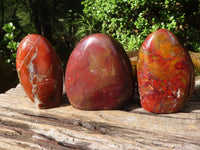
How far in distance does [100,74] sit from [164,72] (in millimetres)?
356

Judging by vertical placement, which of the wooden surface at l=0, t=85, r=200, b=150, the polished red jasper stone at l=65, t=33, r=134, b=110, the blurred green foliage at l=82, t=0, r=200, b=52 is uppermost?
the blurred green foliage at l=82, t=0, r=200, b=52

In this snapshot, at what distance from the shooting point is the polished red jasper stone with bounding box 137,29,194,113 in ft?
4.05

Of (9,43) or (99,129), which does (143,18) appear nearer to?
(9,43)

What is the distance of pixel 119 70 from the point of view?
1.30 meters

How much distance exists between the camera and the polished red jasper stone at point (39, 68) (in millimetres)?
1380

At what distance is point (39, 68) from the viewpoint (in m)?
1.39

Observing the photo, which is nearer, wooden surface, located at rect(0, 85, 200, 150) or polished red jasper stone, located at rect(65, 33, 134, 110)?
wooden surface, located at rect(0, 85, 200, 150)

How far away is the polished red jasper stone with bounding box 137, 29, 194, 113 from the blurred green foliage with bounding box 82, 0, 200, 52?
1766mm

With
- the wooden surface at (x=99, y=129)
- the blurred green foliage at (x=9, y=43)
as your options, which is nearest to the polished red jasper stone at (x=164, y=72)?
the wooden surface at (x=99, y=129)

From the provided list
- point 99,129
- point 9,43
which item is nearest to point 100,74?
point 99,129

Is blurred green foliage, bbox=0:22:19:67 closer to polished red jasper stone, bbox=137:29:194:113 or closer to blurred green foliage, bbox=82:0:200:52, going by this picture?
blurred green foliage, bbox=82:0:200:52

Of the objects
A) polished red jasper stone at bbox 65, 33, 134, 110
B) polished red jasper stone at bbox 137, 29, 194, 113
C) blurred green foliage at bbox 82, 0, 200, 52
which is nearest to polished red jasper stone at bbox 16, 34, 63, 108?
polished red jasper stone at bbox 65, 33, 134, 110

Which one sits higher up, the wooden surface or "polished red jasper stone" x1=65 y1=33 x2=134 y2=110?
"polished red jasper stone" x1=65 y1=33 x2=134 y2=110

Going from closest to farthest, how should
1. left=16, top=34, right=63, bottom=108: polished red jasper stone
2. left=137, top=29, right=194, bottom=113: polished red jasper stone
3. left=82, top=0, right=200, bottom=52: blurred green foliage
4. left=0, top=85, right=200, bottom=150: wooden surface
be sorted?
left=0, top=85, right=200, bottom=150: wooden surface → left=137, top=29, right=194, bottom=113: polished red jasper stone → left=16, top=34, right=63, bottom=108: polished red jasper stone → left=82, top=0, right=200, bottom=52: blurred green foliage
